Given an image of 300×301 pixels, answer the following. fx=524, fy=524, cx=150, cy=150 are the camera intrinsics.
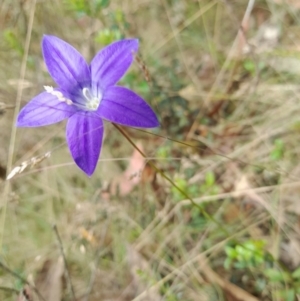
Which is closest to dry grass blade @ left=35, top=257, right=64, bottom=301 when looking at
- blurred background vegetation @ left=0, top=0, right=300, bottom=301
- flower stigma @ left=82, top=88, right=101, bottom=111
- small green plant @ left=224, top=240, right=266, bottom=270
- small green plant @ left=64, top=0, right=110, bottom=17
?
blurred background vegetation @ left=0, top=0, right=300, bottom=301

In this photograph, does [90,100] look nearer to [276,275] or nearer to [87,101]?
[87,101]

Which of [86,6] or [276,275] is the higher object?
[86,6]

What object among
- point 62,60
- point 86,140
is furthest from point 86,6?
point 86,140

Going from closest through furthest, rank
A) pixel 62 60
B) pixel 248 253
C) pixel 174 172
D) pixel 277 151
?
pixel 62 60 < pixel 248 253 < pixel 277 151 < pixel 174 172

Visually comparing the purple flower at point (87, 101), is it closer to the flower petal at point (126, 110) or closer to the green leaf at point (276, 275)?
the flower petal at point (126, 110)

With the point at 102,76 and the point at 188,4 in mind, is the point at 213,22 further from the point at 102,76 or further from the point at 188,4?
the point at 102,76
